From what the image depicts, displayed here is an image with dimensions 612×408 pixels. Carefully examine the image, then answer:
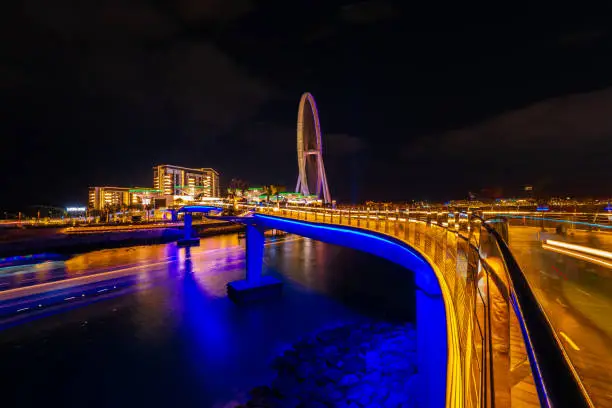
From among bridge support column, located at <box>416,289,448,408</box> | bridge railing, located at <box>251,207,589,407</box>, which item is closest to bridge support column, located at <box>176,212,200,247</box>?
bridge support column, located at <box>416,289,448,408</box>

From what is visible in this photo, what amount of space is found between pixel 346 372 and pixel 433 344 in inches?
291

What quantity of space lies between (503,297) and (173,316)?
→ 21121 mm

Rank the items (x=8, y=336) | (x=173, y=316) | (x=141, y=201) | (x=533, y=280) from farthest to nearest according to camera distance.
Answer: (x=141, y=201) → (x=173, y=316) → (x=8, y=336) → (x=533, y=280)

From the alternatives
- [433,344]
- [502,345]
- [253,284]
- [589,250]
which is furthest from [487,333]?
[253,284]

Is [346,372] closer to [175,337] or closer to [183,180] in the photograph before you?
[175,337]

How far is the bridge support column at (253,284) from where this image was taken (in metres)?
22.0

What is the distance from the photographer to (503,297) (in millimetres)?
2920

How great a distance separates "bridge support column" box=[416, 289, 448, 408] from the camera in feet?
16.7

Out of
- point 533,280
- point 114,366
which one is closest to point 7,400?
point 114,366

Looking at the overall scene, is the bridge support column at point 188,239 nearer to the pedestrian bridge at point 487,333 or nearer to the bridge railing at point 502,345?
the pedestrian bridge at point 487,333

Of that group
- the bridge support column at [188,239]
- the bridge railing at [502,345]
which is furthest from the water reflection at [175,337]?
the bridge support column at [188,239]

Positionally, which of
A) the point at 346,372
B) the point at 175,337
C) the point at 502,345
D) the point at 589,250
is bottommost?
the point at 175,337

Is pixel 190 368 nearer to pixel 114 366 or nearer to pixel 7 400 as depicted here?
pixel 114 366

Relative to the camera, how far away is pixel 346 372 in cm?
1216
